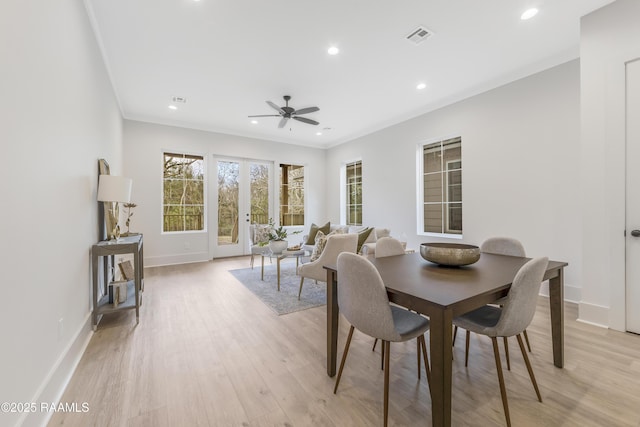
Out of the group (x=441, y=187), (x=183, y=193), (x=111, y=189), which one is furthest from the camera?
(x=183, y=193)

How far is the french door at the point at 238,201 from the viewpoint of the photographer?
6102 mm

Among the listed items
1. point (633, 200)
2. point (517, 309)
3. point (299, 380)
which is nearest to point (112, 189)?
point (299, 380)

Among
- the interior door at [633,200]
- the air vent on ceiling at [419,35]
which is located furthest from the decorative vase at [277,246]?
the interior door at [633,200]

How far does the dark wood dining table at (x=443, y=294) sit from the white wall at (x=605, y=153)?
118 cm

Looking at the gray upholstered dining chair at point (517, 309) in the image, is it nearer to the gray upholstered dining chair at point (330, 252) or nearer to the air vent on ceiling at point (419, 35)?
the gray upholstered dining chair at point (330, 252)

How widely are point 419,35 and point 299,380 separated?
11.1 ft

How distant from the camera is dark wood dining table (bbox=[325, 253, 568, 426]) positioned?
1.17 meters

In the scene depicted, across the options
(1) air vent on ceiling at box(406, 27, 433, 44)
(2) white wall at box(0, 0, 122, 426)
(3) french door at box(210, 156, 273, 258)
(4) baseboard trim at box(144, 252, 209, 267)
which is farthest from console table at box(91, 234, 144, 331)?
(1) air vent on ceiling at box(406, 27, 433, 44)

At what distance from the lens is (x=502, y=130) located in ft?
12.5

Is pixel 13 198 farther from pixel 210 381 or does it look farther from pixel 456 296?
pixel 456 296

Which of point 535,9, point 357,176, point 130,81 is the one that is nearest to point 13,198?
point 130,81

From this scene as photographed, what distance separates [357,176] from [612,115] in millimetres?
4514

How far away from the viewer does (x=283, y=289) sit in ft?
12.3

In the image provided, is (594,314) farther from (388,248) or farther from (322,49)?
(322,49)
